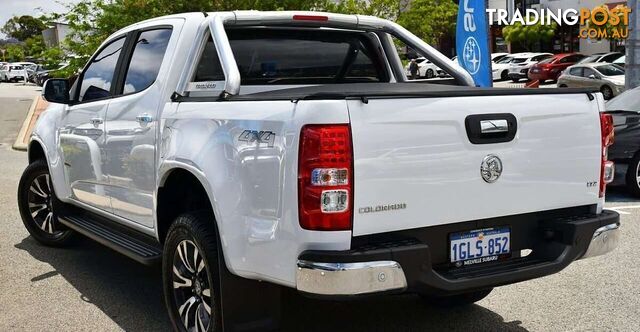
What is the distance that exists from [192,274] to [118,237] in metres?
1.27

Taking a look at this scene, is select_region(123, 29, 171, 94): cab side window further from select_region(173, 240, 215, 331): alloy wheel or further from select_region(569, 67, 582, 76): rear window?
select_region(569, 67, 582, 76): rear window

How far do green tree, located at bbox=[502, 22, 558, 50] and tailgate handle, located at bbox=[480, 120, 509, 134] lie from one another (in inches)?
1601

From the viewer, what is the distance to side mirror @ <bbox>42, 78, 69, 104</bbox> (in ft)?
19.2

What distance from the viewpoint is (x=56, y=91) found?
19.3 ft

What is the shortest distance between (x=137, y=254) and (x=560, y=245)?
2523 mm

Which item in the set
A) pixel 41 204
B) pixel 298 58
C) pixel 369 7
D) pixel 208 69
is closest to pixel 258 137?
pixel 208 69

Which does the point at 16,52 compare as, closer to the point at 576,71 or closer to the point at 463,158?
the point at 576,71

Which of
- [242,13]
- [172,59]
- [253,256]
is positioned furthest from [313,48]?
[253,256]

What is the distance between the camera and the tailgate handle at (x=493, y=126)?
3.63 m

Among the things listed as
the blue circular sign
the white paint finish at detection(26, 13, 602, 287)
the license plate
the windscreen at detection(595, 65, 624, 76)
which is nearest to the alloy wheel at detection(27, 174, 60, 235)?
the white paint finish at detection(26, 13, 602, 287)

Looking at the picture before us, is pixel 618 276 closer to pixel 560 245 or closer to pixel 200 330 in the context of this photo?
pixel 560 245

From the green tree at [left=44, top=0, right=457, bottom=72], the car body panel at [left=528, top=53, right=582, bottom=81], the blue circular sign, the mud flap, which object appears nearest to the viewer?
the mud flap

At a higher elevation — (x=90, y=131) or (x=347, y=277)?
(x=90, y=131)

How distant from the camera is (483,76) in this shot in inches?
470
